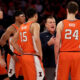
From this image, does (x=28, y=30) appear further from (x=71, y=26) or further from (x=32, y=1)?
(x=32, y=1)

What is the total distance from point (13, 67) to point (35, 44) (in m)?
1.48

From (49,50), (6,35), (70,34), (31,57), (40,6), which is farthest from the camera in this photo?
(40,6)

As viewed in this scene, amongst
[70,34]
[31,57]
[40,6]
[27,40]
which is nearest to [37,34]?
[27,40]

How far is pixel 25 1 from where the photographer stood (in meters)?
14.1

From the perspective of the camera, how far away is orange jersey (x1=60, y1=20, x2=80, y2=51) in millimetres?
5145

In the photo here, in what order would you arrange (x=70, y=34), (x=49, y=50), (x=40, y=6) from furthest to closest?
(x=40, y=6), (x=49, y=50), (x=70, y=34)

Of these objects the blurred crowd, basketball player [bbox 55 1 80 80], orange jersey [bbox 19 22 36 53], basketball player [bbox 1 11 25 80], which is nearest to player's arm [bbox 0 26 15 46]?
basketball player [bbox 1 11 25 80]

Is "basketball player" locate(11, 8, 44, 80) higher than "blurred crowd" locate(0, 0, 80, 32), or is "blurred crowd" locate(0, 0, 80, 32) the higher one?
"blurred crowd" locate(0, 0, 80, 32)

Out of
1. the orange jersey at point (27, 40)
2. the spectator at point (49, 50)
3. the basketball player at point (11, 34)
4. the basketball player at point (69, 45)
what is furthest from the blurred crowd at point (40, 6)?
the basketball player at point (69, 45)

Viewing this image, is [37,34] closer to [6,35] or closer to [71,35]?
[71,35]

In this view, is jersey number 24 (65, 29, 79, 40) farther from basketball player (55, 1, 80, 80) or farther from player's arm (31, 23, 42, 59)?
player's arm (31, 23, 42, 59)

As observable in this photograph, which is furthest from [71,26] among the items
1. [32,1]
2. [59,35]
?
[32,1]

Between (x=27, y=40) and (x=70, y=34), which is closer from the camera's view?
(x=70, y=34)

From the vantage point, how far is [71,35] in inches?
203
